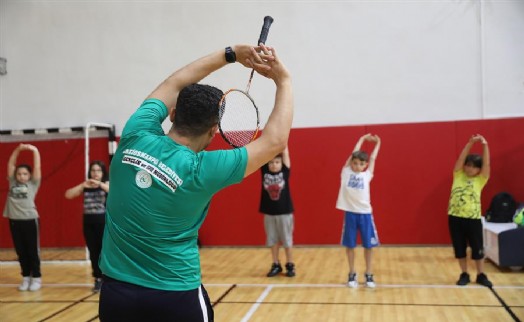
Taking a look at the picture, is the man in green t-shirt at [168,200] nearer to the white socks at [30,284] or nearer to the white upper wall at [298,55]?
the white socks at [30,284]

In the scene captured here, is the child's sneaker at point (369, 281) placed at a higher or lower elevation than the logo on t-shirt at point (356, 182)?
lower

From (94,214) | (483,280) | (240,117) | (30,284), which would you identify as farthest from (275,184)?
(240,117)

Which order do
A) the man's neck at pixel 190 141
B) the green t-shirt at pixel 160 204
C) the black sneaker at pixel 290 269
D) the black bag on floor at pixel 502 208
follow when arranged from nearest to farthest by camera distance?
the green t-shirt at pixel 160 204
the man's neck at pixel 190 141
the black sneaker at pixel 290 269
the black bag on floor at pixel 502 208

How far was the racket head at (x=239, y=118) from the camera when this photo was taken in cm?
233

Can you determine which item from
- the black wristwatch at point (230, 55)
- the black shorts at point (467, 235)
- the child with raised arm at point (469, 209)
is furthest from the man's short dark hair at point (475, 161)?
the black wristwatch at point (230, 55)

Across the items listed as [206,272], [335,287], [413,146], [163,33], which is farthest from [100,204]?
[413,146]

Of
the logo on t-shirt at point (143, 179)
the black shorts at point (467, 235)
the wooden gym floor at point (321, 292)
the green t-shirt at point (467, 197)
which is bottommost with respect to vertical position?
the wooden gym floor at point (321, 292)

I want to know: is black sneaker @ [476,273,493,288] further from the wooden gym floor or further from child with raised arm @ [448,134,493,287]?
the wooden gym floor

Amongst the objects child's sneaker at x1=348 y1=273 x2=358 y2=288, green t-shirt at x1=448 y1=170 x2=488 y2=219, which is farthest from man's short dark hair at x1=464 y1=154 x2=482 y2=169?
child's sneaker at x1=348 y1=273 x2=358 y2=288

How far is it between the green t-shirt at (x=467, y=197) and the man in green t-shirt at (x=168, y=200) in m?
4.84

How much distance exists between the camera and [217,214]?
9.68m

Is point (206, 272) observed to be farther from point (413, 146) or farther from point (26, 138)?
point (26, 138)

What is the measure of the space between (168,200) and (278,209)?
536 cm

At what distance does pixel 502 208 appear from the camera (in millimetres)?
7984
